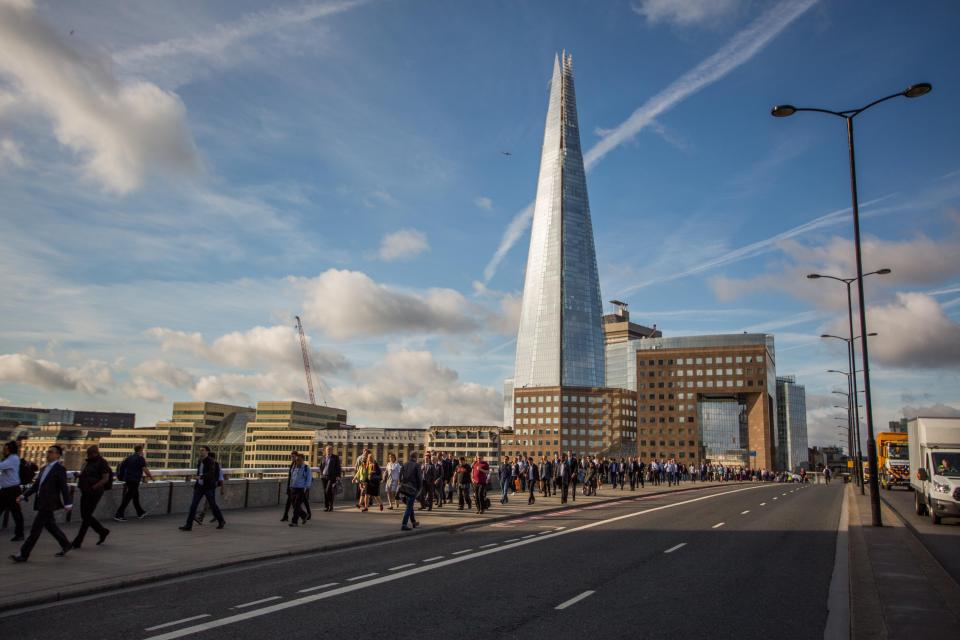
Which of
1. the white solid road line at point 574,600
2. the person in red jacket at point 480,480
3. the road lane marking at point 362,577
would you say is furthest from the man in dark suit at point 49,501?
the person in red jacket at point 480,480

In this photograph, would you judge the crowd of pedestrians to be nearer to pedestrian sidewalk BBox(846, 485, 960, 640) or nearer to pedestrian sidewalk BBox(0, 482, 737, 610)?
pedestrian sidewalk BBox(0, 482, 737, 610)

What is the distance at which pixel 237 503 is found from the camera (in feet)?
87.3

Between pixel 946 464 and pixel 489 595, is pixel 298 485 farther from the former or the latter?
pixel 946 464

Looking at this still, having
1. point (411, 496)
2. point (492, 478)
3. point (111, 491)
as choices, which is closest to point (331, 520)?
point (411, 496)

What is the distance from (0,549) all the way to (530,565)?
11.2 metres

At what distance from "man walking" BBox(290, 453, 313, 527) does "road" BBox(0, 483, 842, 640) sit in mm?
3540

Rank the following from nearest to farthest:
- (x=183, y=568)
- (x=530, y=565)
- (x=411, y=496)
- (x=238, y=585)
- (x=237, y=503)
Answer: (x=238, y=585) < (x=183, y=568) < (x=530, y=565) < (x=411, y=496) < (x=237, y=503)

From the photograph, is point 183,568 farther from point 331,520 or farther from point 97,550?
point 331,520

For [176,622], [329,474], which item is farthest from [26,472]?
[176,622]

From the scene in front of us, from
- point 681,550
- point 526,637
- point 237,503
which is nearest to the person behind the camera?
point 526,637

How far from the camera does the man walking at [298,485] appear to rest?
21.3 metres

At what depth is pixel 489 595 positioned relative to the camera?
1159cm

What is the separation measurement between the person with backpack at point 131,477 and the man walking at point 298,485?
157 inches

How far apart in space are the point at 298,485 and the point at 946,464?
21.0 meters
